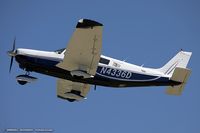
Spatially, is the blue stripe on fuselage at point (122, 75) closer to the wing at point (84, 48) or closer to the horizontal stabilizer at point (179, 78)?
the horizontal stabilizer at point (179, 78)

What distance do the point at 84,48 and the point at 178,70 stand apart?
5.30 meters

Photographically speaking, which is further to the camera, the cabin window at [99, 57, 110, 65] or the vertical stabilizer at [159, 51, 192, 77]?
the vertical stabilizer at [159, 51, 192, 77]

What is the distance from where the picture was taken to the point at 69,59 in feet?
77.2

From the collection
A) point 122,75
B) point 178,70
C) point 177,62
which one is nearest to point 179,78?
point 178,70

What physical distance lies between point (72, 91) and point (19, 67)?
13.8 ft

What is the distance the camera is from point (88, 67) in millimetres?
23719

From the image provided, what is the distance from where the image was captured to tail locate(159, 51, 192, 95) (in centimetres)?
2508

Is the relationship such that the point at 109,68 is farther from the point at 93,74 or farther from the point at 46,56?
the point at 46,56

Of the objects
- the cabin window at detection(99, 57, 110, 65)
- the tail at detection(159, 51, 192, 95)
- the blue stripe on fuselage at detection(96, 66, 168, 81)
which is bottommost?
the blue stripe on fuselage at detection(96, 66, 168, 81)

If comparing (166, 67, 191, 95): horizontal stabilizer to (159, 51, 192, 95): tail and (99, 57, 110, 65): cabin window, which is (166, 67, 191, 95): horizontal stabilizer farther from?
(99, 57, 110, 65): cabin window

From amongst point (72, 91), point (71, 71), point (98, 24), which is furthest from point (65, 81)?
point (98, 24)

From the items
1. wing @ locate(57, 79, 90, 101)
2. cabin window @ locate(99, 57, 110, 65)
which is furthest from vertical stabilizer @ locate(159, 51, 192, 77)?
wing @ locate(57, 79, 90, 101)

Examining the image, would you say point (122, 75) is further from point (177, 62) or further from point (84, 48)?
point (177, 62)

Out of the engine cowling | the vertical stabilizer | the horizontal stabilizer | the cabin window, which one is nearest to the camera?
the engine cowling
